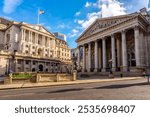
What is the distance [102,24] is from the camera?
175 feet

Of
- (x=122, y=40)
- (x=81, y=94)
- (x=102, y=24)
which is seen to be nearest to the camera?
(x=81, y=94)

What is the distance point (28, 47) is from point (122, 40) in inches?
1740

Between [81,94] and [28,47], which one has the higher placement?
[28,47]

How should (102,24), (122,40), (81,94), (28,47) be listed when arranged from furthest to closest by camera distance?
(28,47) < (102,24) < (122,40) < (81,94)

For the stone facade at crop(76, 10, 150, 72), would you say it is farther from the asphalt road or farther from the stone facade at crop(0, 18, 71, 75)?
the asphalt road

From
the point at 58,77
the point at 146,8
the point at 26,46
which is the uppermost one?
the point at 146,8

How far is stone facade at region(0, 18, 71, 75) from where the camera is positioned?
5534cm

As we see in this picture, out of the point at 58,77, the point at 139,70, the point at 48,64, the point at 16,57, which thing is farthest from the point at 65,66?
the point at 58,77

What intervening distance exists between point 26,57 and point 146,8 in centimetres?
5256

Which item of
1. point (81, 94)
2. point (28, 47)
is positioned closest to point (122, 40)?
point (81, 94)

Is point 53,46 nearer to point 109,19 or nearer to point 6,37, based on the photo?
point 6,37

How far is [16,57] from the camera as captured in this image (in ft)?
174

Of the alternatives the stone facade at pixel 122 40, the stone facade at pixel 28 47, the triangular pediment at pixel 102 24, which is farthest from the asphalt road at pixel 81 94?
the stone facade at pixel 28 47

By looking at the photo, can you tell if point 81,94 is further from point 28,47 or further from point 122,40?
point 28,47
